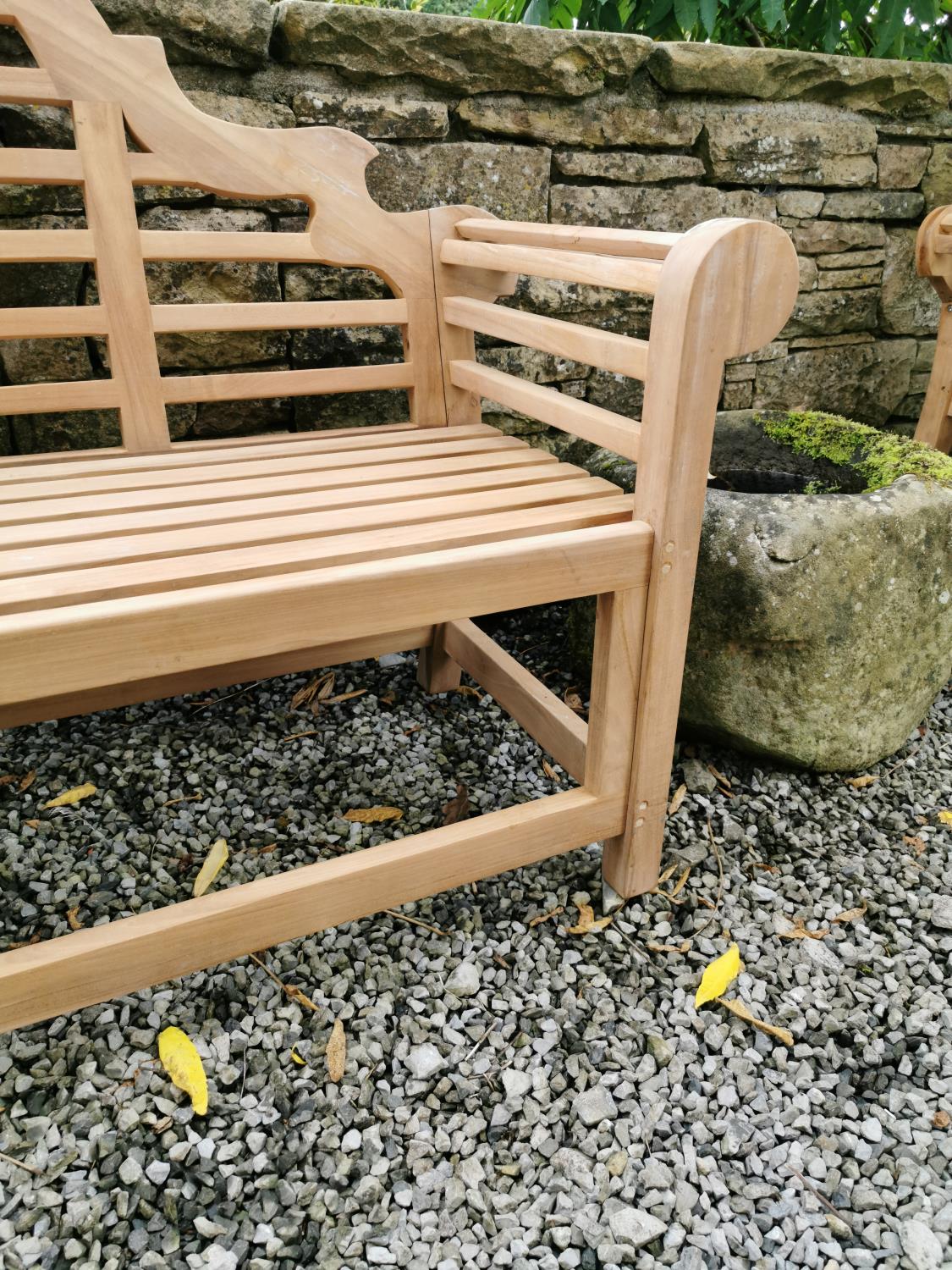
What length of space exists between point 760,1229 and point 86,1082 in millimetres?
968

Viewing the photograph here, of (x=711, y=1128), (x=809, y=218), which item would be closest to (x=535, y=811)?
(x=711, y=1128)

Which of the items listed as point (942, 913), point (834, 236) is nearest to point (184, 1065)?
point (942, 913)

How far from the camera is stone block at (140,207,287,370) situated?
194 centimetres

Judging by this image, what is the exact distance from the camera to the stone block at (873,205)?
263cm

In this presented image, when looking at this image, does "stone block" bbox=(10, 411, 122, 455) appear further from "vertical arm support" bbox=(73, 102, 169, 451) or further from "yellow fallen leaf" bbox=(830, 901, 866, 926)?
"yellow fallen leaf" bbox=(830, 901, 866, 926)

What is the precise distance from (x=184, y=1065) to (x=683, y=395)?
1.23 metres

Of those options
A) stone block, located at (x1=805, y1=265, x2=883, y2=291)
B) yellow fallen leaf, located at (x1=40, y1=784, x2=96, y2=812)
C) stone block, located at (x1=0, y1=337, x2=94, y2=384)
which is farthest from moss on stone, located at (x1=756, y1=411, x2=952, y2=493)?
yellow fallen leaf, located at (x1=40, y1=784, x2=96, y2=812)

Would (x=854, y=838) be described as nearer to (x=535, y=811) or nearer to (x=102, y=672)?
(x=535, y=811)

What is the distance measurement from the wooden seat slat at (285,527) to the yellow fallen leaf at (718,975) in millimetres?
833

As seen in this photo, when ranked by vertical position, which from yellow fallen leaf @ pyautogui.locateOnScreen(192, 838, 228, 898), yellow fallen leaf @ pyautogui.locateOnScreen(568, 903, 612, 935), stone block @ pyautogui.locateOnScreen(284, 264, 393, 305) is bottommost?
yellow fallen leaf @ pyautogui.locateOnScreen(568, 903, 612, 935)

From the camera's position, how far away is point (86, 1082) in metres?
1.29

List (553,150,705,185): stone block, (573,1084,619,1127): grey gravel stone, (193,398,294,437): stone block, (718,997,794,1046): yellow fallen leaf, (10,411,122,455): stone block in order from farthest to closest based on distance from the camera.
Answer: (553,150,705,185): stone block → (193,398,294,437): stone block → (10,411,122,455): stone block → (718,997,794,1046): yellow fallen leaf → (573,1084,619,1127): grey gravel stone

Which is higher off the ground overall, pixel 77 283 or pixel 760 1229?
pixel 77 283

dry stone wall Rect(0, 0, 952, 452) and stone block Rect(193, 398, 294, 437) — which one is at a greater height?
dry stone wall Rect(0, 0, 952, 452)
